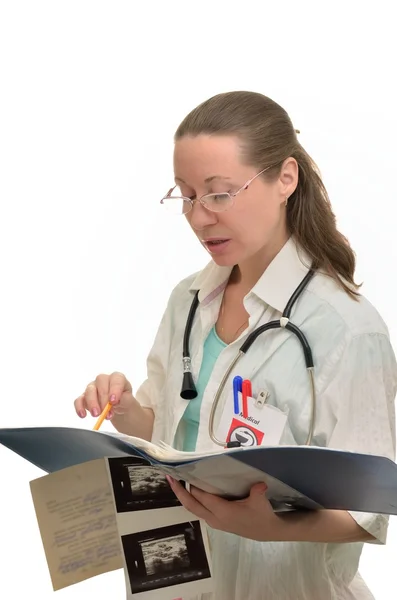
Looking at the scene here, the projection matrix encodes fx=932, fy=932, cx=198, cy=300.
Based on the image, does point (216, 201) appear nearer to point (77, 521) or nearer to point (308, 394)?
point (308, 394)

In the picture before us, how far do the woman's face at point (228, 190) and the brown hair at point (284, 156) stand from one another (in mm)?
24

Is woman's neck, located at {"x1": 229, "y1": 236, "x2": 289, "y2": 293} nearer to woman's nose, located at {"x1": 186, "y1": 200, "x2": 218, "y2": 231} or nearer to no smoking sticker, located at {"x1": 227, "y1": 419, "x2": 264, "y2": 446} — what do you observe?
woman's nose, located at {"x1": 186, "y1": 200, "x2": 218, "y2": 231}

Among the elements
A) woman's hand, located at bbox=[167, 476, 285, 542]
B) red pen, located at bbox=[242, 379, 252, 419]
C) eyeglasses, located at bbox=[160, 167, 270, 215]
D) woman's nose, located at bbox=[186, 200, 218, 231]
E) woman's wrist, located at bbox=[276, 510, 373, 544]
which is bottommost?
woman's wrist, located at bbox=[276, 510, 373, 544]

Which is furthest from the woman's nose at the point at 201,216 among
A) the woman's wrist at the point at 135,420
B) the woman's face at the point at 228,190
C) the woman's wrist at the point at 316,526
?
the woman's wrist at the point at 316,526

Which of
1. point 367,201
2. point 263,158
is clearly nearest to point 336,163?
point 367,201

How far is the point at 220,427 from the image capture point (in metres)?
1.78

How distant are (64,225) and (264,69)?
0.86 m

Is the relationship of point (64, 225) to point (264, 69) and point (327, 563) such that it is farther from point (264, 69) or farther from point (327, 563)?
point (327, 563)

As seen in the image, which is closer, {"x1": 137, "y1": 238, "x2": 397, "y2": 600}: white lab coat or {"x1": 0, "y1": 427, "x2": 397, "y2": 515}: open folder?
{"x1": 0, "y1": 427, "x2": 397, "y2": 515}: open folder

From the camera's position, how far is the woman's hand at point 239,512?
152 centimetres

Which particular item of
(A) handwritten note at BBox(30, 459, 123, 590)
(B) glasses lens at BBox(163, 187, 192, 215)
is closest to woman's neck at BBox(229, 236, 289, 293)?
(B) glasses lens at BBox(163, 187, 192, 215)

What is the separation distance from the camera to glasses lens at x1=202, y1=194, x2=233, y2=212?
172 cm

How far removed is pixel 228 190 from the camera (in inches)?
67.9

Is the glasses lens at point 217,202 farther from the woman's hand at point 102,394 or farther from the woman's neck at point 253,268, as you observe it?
the woman's hand at point 102,394
